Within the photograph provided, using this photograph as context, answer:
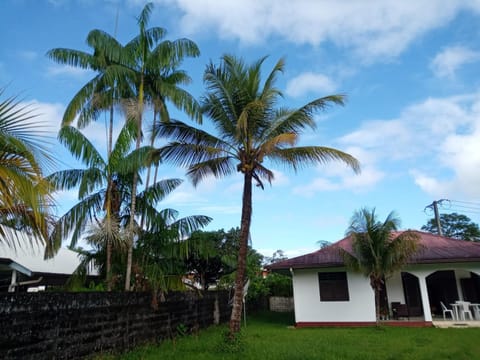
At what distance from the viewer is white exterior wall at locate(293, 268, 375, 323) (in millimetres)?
13328

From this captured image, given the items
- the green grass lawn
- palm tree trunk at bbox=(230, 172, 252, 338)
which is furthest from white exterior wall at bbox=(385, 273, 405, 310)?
palm tree trunk at bbox=(230, 172, 252, 338)

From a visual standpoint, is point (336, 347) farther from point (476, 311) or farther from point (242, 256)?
point (476, 311)

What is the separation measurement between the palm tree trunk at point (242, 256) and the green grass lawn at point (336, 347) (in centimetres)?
60

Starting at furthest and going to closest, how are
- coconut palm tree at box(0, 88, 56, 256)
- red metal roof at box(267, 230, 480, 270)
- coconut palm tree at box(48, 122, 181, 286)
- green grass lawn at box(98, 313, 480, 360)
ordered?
red metal roof at box(267, 230, 480, 270), coconut palm tree at box(48, 122, 181, 286), green grass lawn at box(98, 313, 480, 360), coconut palm tree at box(0, 88, 56, 256)

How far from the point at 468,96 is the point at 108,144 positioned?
11.8 m

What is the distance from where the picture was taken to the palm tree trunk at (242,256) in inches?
330

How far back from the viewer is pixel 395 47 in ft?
33.4

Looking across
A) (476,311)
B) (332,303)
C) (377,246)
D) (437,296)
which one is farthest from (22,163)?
(437,296)

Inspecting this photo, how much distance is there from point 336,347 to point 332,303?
5.50m

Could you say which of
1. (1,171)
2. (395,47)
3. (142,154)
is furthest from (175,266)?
(395,47)

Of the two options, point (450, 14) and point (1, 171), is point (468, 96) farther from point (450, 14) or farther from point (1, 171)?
point (1, 171)

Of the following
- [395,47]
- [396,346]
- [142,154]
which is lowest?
[396,346]

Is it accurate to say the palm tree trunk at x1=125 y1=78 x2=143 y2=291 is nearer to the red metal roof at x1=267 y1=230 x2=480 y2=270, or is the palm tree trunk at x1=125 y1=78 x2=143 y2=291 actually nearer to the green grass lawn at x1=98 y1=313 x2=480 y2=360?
the green grass lawn at x1=98 y1=313 x2=480 y2=360

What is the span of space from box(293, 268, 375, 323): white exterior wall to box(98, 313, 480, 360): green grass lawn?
226 cm
